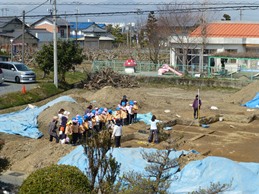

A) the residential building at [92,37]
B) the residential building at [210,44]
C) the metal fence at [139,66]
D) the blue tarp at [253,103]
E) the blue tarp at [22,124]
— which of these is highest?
the residential building at [92,37]

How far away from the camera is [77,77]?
119 feet

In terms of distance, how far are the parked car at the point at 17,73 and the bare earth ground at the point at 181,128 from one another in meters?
3.15

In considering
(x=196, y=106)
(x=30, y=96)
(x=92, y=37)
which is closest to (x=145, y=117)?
(x=196, y=106)

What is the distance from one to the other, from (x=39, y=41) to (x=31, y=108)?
44.0 meters

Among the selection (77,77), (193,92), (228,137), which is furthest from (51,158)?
(77,77)

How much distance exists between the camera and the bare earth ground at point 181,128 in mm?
15156

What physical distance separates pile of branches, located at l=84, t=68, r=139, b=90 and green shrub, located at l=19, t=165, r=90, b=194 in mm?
22155

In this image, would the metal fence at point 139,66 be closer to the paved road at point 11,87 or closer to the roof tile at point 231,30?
the roof tile at point 231,30

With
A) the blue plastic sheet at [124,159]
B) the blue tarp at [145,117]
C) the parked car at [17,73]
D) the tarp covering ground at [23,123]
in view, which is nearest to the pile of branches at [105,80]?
the parked car at [17,73]

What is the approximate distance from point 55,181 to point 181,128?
1160 cm

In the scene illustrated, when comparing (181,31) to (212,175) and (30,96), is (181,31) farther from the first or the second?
(212,175)

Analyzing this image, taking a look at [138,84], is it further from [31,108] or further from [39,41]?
[39,41]

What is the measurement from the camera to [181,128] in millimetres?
20297

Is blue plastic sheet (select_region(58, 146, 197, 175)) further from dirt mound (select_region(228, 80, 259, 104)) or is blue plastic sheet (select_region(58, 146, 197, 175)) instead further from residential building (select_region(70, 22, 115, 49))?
residential building (select_region(70, 22, 115, 49))
